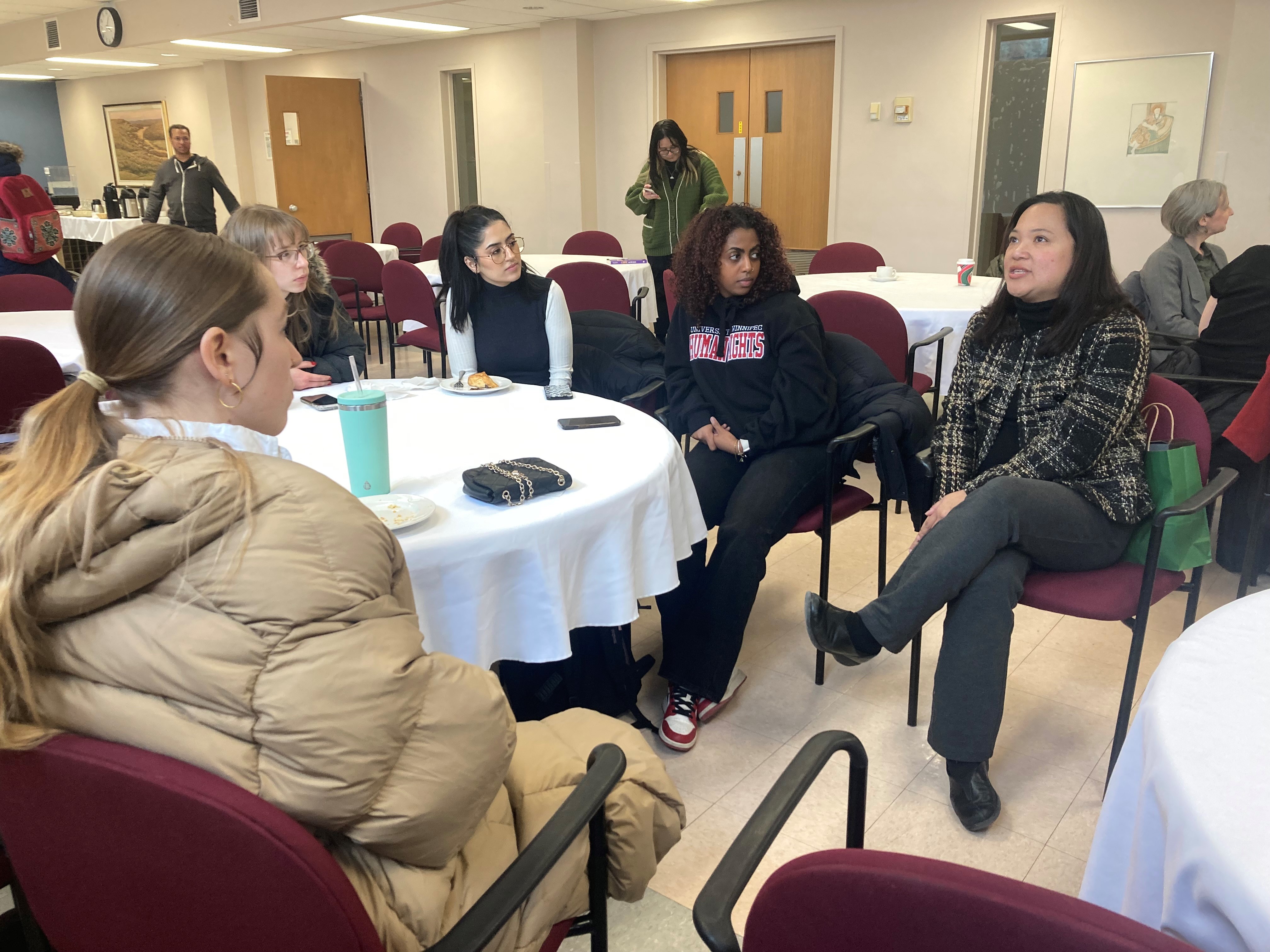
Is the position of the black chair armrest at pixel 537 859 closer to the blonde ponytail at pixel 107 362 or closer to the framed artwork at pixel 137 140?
the blonde ponytail at pixel 107 362

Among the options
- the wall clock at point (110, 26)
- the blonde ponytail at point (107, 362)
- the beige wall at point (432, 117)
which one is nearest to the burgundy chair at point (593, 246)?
the beige wall at point (432, 117)

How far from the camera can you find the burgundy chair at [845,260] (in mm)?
5016

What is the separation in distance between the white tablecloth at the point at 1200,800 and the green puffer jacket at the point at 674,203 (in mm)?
4860

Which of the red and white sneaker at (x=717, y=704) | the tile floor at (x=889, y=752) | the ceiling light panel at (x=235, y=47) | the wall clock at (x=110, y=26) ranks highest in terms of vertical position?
the wall clock at (x=110, y=26)

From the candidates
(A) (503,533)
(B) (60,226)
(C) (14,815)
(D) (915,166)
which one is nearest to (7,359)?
(A) (503,533)

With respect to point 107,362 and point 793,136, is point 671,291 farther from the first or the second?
point 793,136

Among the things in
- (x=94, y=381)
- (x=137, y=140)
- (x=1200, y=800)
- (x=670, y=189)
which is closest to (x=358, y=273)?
(x=670, y=189)

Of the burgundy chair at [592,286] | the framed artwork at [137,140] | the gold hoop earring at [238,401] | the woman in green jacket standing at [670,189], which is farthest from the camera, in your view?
the framed artwork at [137,140]

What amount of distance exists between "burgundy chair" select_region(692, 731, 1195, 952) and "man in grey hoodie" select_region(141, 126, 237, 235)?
7.97 m

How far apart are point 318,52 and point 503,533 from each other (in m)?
10.1

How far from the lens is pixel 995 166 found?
6.37 metres

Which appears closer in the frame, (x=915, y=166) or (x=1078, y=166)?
(x=1078, y=166)

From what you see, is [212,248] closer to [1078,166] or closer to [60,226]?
[60,226]

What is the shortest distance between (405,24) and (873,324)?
6.57 meters
